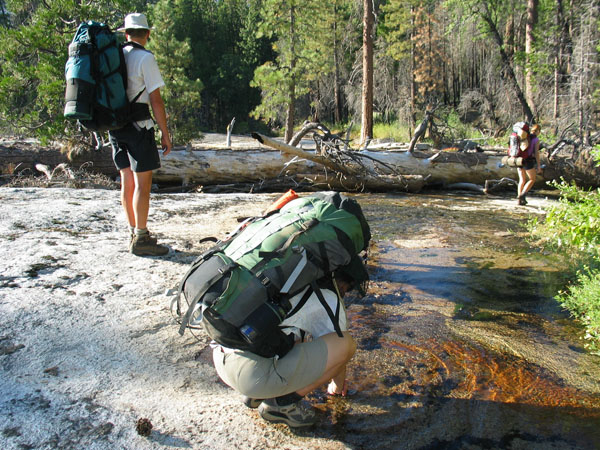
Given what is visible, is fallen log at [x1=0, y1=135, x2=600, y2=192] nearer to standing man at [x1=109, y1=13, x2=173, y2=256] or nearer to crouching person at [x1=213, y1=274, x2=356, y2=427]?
standing man at [x1=109, y1=13, x2=173, y2=256]

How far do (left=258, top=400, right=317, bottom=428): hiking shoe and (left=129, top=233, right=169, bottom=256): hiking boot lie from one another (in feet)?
8.45

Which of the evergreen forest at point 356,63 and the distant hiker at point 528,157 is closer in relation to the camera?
the distant hiker at point 528,157

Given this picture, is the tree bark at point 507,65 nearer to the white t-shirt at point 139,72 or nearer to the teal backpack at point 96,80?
the white t-shirt at point 139,72

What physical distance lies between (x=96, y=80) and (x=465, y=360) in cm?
355

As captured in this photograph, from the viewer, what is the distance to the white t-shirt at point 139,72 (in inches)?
162

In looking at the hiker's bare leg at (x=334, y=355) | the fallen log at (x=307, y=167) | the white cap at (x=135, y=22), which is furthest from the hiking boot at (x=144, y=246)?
the fallen log at (x=307, y=167)

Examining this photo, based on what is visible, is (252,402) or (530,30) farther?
(530,30)

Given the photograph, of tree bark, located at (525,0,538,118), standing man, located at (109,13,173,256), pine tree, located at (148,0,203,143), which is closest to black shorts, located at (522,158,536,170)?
standing man, located at (109,13,173,256)

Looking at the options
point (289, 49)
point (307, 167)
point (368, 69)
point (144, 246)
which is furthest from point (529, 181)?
point (289, 49)

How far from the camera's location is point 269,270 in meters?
2.10

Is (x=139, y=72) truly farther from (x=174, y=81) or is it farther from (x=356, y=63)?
(x=356, y=63)

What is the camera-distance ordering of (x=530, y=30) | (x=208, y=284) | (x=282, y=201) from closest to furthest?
(x=208, y=284) → (x=282, y=201) → (x=530, y=30)

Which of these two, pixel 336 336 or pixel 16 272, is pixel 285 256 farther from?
pixel 16 272

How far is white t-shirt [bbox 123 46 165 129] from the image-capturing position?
411cm
